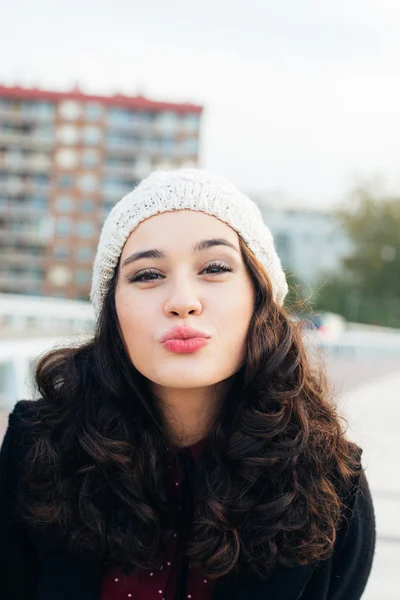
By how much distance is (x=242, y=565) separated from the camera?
1.78 metres

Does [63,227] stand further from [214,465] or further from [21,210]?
[214,465]

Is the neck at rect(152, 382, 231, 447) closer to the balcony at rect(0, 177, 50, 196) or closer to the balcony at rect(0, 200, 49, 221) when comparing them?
the balcony at rect(0, 200, 49, 221)

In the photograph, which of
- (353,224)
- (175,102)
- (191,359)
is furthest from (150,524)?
(175,102)

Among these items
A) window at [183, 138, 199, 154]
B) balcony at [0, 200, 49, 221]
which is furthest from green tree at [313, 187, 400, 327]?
balcony at [0, 200, 49, 221]

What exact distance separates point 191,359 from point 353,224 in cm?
5159

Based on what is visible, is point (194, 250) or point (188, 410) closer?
point (194, 250)

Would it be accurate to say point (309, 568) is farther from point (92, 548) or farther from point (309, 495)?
point (92, 548)

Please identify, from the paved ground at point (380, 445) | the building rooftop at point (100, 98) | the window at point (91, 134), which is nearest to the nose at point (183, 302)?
the paved ground at point (380, 445)

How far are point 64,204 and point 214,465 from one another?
6878 centimetres

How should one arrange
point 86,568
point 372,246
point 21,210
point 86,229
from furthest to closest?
1. point 21,210
2. point 86,229
3. point 372,246
4. point 86,568

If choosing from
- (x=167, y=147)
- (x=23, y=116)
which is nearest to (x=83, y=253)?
(x=167, y=147)

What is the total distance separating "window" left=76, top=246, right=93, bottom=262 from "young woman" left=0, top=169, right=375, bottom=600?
6587 cm

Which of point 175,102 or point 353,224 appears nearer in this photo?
point 353,224

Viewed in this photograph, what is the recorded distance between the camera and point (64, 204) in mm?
68688
